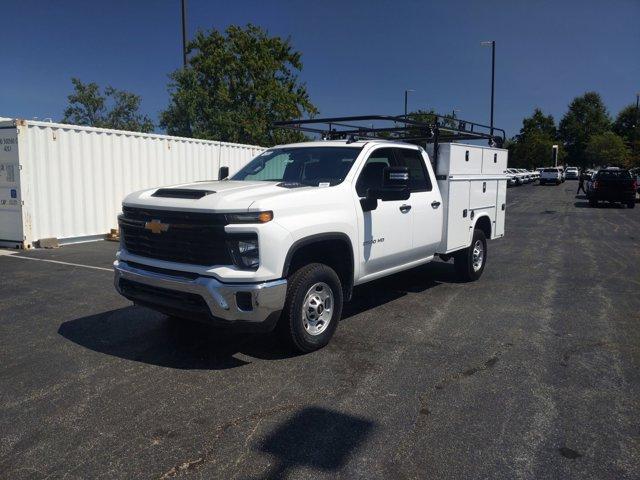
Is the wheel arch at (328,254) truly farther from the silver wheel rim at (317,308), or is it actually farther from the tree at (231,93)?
the tree at (231,93)

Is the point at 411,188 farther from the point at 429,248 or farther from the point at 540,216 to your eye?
the point at 540,216

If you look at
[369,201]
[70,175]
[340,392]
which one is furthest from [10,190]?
[340,392]

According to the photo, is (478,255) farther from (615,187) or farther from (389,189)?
(615,187)

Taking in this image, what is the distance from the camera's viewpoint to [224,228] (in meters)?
4.17

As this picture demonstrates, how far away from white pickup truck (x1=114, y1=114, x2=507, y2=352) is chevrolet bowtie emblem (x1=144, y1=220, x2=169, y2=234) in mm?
12

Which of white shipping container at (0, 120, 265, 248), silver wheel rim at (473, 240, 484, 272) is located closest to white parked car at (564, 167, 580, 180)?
white shipping container at (0, 120, 265, 248)

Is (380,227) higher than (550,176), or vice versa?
(550,176)

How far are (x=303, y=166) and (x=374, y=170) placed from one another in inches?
30.4

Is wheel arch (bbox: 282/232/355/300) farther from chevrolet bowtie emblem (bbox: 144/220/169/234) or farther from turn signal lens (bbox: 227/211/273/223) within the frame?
chevrolet bowtie emblem (bbox: 144/220/169/234)

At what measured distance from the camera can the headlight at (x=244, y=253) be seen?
4207mm

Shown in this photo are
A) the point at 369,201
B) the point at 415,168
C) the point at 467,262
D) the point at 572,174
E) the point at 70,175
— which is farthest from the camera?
the point at 572,174

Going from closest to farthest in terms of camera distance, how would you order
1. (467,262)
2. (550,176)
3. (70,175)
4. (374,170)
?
(374,170) < (467,262) < (70,175) < (550,176)

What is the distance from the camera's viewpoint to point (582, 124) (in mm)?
95062

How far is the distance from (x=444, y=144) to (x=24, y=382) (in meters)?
5.36
